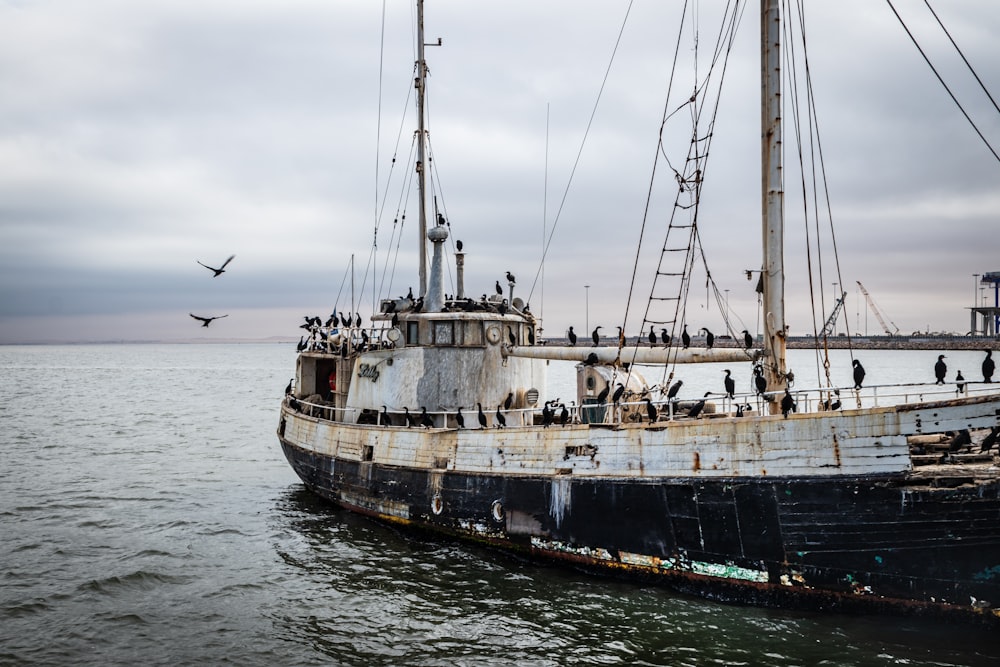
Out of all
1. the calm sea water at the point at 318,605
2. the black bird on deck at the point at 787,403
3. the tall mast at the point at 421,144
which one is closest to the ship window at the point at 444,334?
the tall mast at the point at 421,144

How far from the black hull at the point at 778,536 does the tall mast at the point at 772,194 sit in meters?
2.86

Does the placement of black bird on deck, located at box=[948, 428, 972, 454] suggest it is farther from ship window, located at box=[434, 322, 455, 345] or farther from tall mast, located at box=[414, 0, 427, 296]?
tall mast, located at box=[414, 0, 427, 296]

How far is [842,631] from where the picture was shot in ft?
40.7

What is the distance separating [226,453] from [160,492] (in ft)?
31.8

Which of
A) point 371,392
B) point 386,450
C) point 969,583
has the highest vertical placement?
point 371,392

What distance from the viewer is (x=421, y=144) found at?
23.4 metres

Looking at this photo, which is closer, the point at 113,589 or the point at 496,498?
the point at 113,589

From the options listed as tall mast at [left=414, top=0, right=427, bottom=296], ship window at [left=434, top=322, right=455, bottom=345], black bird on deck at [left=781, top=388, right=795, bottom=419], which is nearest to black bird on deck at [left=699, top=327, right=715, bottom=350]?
black bird on deck at [left=781, top=388, right=795, bottom=419]

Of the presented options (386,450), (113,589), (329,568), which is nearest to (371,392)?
(386,450)

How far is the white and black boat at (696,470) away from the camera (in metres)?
12.2

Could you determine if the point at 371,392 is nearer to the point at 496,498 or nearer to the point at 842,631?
the point at 496,498

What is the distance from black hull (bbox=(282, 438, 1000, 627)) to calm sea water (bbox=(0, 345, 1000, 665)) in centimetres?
41

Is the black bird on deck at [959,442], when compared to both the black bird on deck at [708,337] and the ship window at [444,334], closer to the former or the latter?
the black bird on deck at [708,337]

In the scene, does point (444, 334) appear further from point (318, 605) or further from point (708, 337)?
point (318, 605)
